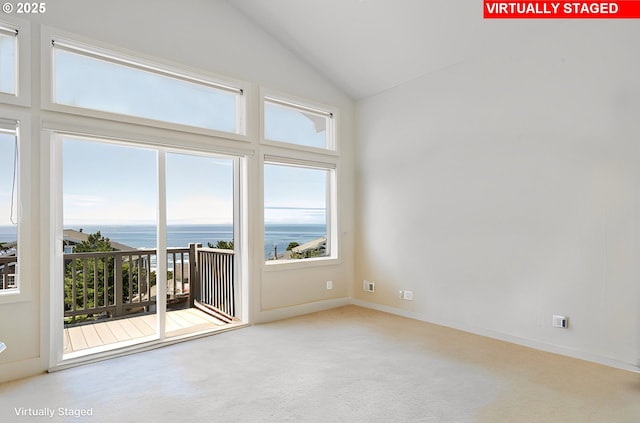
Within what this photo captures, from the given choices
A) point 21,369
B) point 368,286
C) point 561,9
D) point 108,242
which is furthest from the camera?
point 368,286

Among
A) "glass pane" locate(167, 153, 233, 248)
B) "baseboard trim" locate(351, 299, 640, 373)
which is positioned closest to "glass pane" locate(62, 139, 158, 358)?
"glass pane" locate(167, 153, 233, 248)

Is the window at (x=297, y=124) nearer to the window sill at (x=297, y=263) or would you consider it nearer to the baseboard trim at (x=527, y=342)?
the window sill at (x=297, y=263)

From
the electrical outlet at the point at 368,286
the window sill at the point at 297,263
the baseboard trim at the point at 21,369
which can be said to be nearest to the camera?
the baseboard trim at the point at 21,369

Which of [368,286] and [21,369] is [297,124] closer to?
[368,286]

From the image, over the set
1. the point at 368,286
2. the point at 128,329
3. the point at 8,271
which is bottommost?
the point at 128,329

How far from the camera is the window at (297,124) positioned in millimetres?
4551

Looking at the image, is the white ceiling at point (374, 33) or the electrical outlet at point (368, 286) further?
the electrical outlet at point (368, 286)

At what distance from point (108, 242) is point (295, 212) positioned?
220cm

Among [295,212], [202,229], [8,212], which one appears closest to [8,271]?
[8,212]

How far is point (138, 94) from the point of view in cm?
353

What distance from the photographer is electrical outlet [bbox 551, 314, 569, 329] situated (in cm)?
328

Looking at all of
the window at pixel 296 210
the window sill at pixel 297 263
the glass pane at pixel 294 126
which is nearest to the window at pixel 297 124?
the glass pane at pixel 294 126

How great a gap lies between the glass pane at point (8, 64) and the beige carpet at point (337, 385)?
2.26 m

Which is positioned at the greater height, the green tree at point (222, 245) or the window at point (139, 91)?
the window at point (139, 91)
